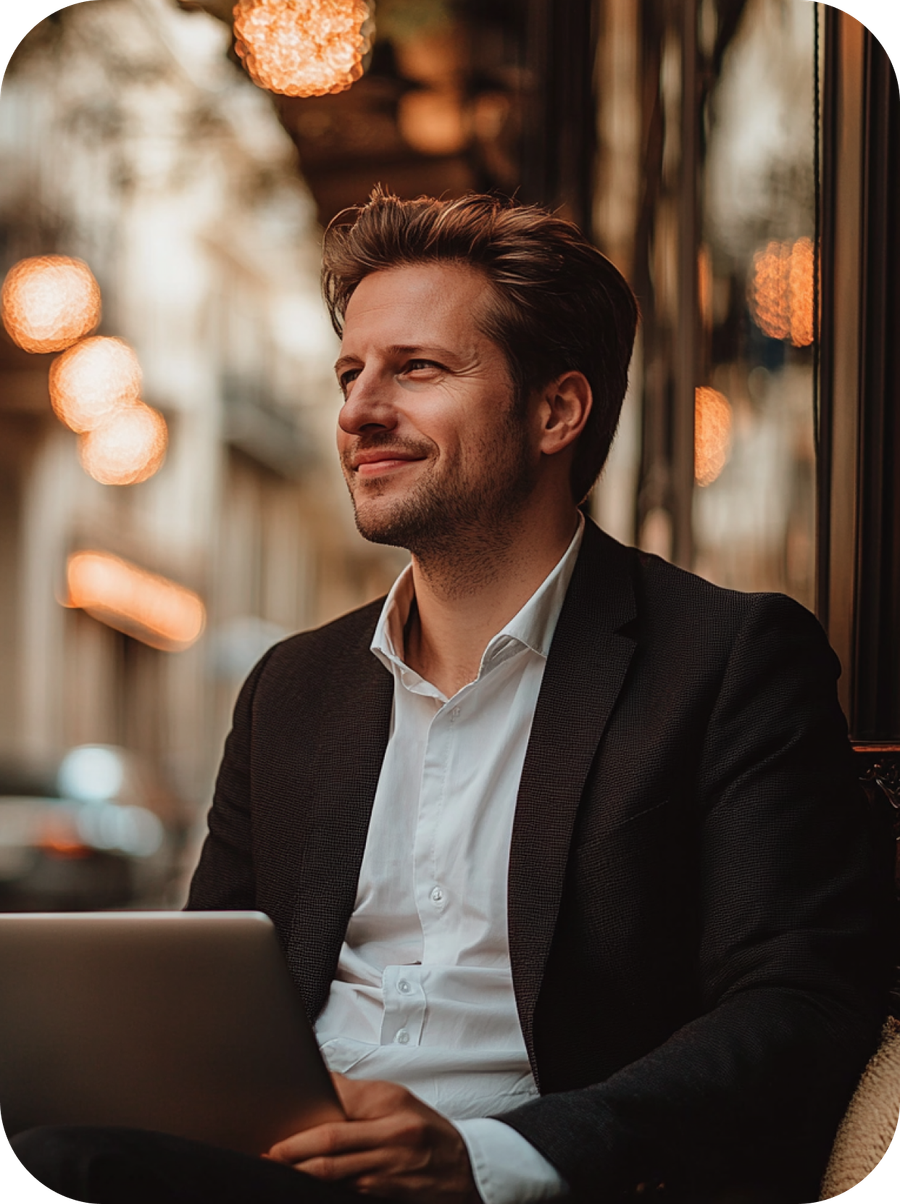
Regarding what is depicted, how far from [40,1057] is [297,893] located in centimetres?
65

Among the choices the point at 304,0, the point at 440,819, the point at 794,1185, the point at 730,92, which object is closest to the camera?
A: the point at 794,1185

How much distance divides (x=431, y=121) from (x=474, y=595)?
364 centimetres

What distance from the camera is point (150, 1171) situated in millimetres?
1089

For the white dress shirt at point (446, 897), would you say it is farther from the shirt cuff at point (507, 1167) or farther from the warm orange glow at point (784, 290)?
the warm orange glow at point (784, 290)

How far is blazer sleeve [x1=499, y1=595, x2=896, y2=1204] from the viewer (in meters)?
1.28

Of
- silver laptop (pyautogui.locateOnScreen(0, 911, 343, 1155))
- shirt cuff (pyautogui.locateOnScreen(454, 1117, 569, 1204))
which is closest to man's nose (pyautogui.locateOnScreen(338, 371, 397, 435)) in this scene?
silver laptop (pyautogui.locateOnScreen(0, 911, 343, 1155))

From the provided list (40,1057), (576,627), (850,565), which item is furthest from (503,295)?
(40,1057)

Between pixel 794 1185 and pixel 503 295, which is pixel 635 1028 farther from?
pixel 503 295

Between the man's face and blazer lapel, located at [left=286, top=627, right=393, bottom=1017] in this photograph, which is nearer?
blazer lapel, located at [left=286, top=627, right=393, bottom=1017]

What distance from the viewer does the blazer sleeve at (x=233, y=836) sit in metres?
2.00

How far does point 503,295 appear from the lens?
2006mm

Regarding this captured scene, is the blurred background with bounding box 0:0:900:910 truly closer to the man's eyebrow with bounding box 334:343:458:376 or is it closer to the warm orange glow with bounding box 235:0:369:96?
the warm orange glow with bounding box 235:0:369:96

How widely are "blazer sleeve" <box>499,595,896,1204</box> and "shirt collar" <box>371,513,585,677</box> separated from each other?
0.32m

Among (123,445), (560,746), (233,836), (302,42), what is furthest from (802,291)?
(123,445)
